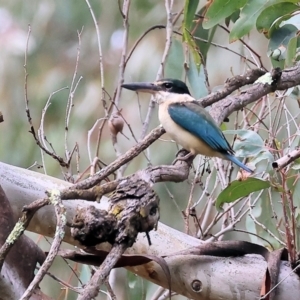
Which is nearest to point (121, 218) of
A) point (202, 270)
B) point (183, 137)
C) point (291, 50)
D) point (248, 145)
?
point (202, 270)

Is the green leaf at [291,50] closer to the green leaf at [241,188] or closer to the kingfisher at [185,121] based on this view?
the kingfisher at [185,121]

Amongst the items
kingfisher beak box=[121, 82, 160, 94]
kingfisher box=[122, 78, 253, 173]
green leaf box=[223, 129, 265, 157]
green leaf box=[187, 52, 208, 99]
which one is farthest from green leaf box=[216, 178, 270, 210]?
green leaf box=[187, 52, 208, 99]

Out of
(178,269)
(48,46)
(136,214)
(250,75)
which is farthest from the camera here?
(48,46)

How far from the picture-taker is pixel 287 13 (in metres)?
1.34

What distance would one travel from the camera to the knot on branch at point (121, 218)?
64 cm

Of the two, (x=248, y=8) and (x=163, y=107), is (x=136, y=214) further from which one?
(x=163, y=107)

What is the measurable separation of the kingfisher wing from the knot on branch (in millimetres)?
772

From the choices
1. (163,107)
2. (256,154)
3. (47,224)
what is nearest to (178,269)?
(47,224)

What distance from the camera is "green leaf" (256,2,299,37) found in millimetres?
1331

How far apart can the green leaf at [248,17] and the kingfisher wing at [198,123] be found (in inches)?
8.0

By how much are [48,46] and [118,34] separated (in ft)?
1.52

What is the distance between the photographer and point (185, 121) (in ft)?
5.36

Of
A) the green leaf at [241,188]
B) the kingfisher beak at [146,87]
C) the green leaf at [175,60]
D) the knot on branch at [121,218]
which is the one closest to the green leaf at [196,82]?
the green leaf at [175,60]

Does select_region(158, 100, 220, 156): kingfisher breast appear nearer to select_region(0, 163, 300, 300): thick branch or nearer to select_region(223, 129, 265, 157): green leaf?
select_region(223, 129, 265, 157): green leaf
